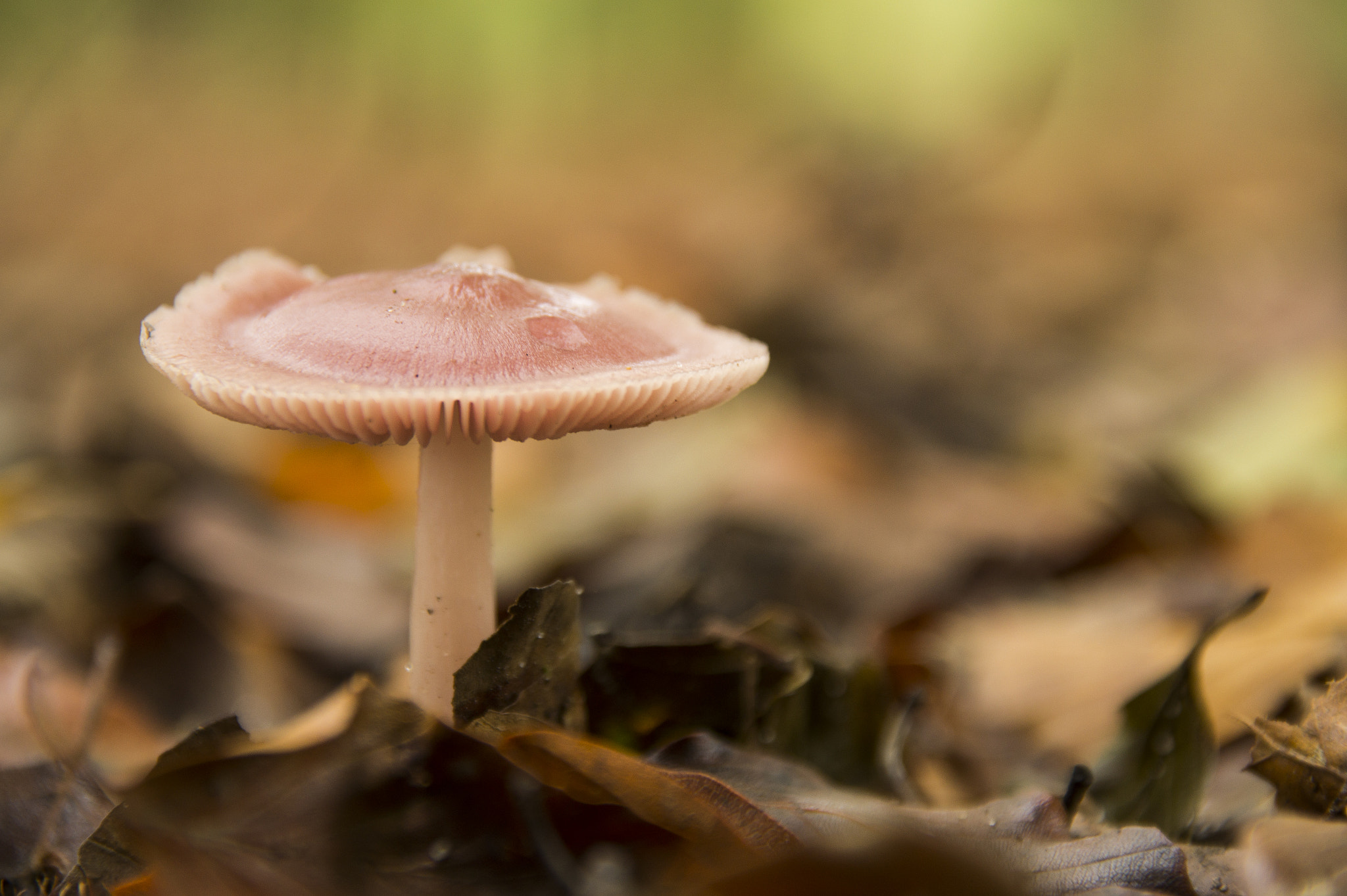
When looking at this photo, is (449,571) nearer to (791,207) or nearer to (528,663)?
(528,663)

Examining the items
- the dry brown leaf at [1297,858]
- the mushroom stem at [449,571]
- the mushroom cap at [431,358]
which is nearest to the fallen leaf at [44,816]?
the mushroom stem at [449,571]

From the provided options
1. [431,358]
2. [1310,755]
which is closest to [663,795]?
[431,358]

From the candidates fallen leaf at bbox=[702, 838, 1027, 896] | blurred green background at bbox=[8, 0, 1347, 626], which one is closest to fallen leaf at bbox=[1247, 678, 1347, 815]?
fallen leaf at bbox=[702, 838, 1027, 896]

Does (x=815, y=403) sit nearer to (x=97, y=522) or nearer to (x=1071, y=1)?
(x=97, y=522)

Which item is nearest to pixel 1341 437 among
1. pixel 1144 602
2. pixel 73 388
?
pixel 1144 602

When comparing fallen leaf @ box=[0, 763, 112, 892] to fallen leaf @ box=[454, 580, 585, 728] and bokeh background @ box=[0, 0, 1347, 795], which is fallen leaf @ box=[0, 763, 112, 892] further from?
bokeh background @ box=[0, 0, 1347, 795]

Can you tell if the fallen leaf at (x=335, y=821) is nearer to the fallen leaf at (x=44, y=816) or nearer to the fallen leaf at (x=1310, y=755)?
the fallen leaf at (x=44, y=816)

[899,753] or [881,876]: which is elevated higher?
[881,876]
